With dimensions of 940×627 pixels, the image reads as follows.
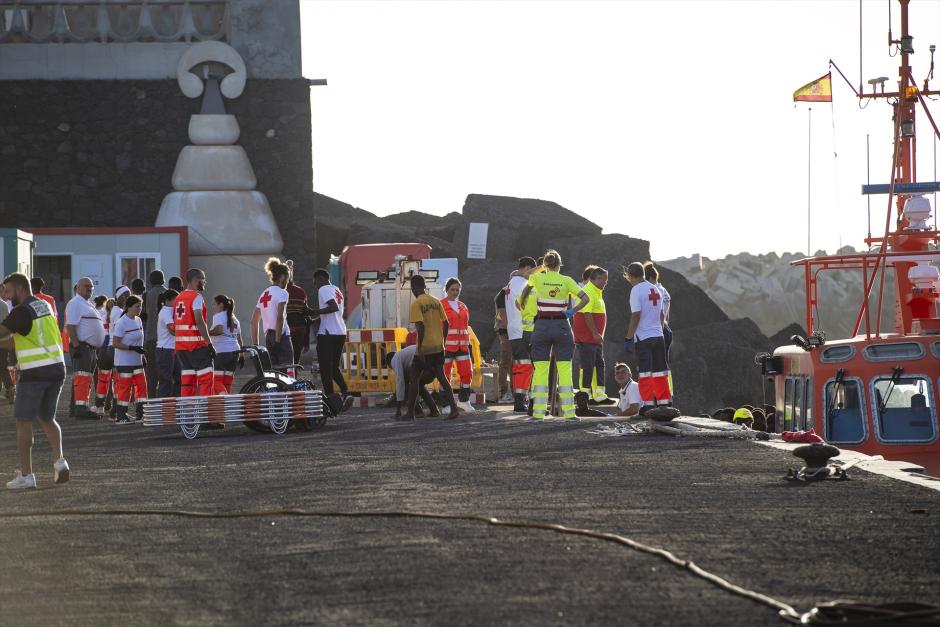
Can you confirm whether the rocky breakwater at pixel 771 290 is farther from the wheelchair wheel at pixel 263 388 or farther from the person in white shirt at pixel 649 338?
the wheelchair wheel at pixel 263 388

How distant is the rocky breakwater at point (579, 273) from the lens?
141 feet

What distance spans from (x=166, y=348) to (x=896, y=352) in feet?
30.0

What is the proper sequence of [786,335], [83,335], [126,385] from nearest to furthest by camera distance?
[126,385] → [83,335] → [786,335]

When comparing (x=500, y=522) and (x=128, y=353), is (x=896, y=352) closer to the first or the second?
(x=500, y=522)

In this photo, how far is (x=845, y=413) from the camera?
56.1 feet

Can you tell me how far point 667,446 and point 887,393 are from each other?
3360mm

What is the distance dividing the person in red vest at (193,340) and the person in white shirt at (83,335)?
2.84 metres

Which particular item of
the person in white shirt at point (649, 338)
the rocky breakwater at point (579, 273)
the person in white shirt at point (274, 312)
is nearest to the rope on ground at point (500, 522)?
the person in white shirt at point (274, 312)

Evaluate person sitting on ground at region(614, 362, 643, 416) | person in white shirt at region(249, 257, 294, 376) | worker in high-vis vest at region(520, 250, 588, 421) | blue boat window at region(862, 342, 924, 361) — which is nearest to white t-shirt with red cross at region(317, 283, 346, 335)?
person in white shirt at region(249, 257, 294, 376)

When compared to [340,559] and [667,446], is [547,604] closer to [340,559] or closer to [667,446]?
[340,559]

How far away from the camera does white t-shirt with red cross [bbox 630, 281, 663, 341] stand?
60.9 ft

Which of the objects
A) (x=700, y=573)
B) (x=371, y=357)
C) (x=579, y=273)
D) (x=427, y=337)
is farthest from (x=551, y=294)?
(x=579, y=273)

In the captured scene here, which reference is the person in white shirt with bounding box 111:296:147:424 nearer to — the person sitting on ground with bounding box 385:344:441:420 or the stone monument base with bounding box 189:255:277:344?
the person sitting on ground with bounding box 385:344:441:420

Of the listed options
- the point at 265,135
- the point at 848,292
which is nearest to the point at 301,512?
the point at 265,135
